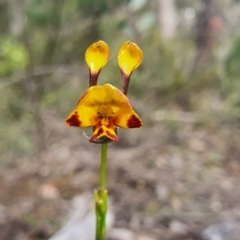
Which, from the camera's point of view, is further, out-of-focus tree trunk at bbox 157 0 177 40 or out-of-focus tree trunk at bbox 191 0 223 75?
out-of-focus tree trunk at bbox 157 0 177 40

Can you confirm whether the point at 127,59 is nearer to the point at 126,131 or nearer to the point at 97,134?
the point at 97,134

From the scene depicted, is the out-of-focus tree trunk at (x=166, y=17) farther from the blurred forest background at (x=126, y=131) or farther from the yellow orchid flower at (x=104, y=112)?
the yellow orchid flower at (x=104, y=112)

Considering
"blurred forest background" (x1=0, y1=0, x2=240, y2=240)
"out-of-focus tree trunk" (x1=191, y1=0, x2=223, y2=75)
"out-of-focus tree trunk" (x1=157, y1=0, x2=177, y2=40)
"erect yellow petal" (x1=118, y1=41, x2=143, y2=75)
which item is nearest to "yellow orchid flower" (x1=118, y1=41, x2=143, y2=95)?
"erect yellow petal" (x1=118, y1=41, x2=143, y2=75)

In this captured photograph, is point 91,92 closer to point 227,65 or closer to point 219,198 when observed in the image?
point 219,198

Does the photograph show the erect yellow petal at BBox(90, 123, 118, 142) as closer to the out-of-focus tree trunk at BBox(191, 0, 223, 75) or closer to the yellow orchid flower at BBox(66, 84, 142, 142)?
the yellow orchid flower at BBox(66, 84, 142, 142)

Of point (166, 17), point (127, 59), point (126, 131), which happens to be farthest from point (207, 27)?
point (127, 59)

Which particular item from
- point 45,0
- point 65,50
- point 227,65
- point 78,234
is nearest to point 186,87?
point 227,65

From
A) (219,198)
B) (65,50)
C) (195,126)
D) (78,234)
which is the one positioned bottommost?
(78,234)

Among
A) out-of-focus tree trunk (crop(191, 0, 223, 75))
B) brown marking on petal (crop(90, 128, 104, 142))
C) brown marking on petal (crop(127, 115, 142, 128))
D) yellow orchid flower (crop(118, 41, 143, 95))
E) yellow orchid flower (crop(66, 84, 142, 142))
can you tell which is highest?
out-of-focus tree trunk (crop(191, 0, 223, 75))

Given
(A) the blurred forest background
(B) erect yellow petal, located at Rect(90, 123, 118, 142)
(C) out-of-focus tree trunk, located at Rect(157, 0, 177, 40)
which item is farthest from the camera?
(C) out-of-focus tree trunk, located at Rect(157, 0, 177, 40)
